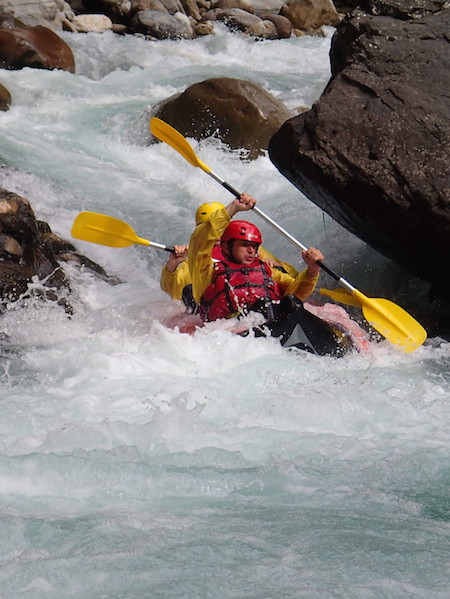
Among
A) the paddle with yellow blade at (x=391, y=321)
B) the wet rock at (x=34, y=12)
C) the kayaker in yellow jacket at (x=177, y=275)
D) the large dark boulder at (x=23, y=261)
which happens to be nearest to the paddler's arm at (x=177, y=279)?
the kayaker in yellow jacket at (x=177, y=275)

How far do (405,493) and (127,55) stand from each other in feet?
35.5

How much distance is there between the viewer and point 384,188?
214 inches

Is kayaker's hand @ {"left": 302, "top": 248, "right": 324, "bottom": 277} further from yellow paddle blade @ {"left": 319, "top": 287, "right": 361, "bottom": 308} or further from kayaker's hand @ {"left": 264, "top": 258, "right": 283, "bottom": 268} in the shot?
kayaker's hand @ {"left": 264, "top": 258, "right": 283, "bottom": 268}

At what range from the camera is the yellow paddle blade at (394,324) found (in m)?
5.73

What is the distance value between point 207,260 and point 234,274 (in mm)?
194

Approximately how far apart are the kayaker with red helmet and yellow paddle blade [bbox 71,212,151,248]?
1.82 ft

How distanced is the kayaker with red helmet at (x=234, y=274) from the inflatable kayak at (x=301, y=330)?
0.44ft

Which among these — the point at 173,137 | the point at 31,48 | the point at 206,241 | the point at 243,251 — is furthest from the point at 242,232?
the point at 31,48

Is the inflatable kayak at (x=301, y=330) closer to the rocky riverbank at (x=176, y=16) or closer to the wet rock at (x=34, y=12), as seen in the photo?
the wet rock at (x=34, y=12)

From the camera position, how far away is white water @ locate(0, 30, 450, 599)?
116 inches

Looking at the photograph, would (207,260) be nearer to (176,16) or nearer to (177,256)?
(177,256)

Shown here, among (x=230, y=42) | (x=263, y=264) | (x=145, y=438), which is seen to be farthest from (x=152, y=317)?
(x=230, y=42)

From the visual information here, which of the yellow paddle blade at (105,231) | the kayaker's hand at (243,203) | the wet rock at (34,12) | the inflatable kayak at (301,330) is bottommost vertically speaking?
the wet rock at (34,12)

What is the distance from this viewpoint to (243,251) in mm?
5922
